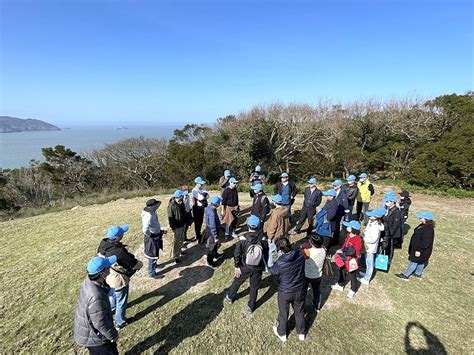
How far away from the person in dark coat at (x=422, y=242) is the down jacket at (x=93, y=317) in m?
6.06

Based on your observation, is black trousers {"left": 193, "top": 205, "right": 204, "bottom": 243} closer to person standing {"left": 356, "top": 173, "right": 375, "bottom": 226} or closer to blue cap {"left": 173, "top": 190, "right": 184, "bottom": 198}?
blue cap {"left": 173, "top": 190, "right": 184, "bottom": 198}

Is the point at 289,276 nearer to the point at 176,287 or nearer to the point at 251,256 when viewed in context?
the point at 251,256

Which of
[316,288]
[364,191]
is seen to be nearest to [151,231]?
[316,288]

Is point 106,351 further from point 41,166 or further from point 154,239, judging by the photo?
point 41,166

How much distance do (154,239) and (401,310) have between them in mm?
5197

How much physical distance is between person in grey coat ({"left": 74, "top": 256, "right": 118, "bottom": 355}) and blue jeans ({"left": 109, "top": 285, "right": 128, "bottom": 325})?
3.79 ft

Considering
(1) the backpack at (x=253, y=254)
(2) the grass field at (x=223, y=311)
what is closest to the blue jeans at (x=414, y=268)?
(2) the grass field at (x=223, y=311)

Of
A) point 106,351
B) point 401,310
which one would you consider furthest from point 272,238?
point 106,351

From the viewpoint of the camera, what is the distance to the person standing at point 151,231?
18.5ft

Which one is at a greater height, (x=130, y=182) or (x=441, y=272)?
(x=441, y=272)

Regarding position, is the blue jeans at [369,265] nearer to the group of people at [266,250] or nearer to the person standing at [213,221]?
the group of people at [266,250]

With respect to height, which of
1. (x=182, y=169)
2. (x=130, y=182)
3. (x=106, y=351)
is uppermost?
(x=106, y=351)

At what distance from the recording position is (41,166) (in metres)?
25.4

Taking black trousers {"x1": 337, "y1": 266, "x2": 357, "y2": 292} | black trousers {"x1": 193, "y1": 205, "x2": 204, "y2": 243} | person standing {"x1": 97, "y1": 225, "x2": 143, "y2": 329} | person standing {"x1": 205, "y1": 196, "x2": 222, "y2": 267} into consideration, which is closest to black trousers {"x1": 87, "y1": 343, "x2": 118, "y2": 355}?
person standing {"x1": 97, "y1": 225, "x2": 143, "y2": 329}
